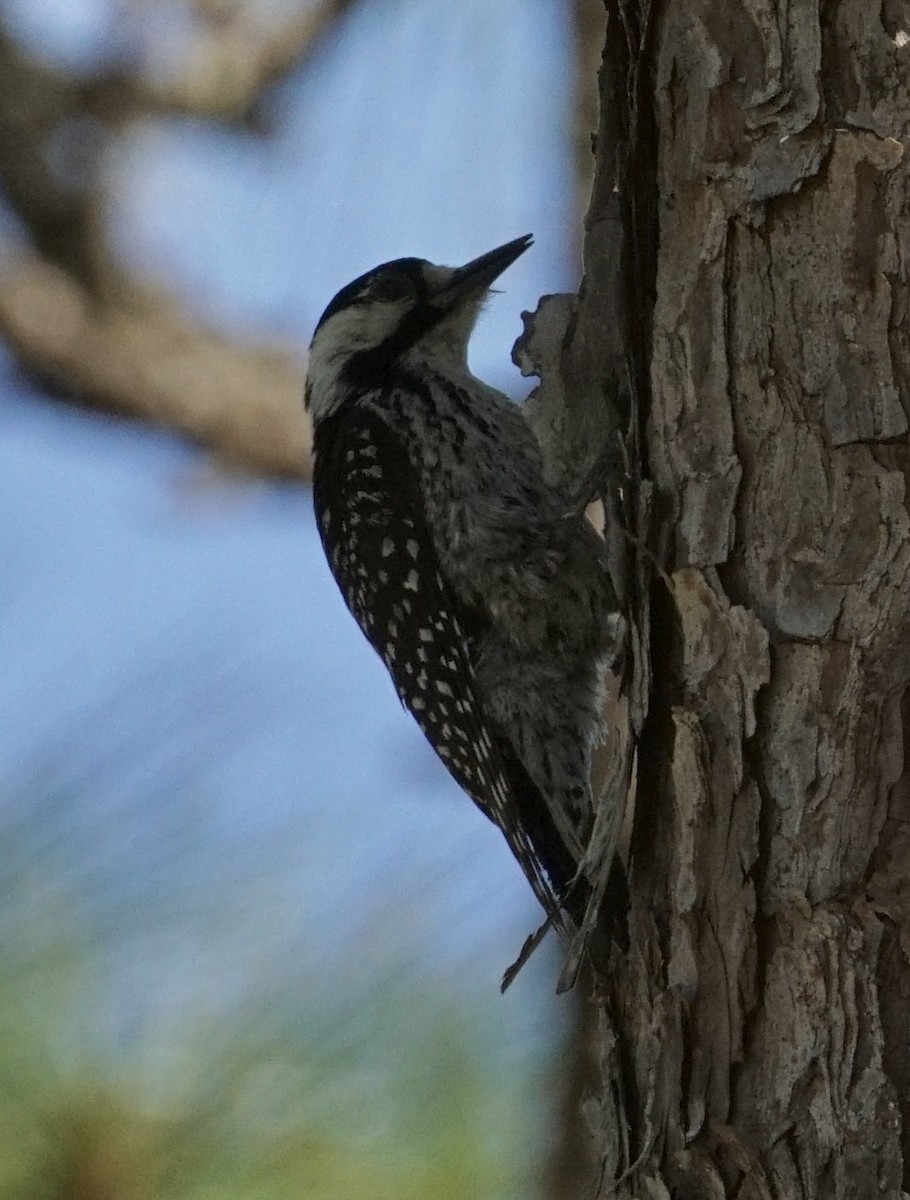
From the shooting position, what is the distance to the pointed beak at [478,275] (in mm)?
3344

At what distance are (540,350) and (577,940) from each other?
34.5 inches

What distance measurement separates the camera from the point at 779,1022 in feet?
6.22

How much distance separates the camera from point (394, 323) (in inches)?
137

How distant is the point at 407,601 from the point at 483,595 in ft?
0.45

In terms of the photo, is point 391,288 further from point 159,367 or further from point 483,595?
point 483,595

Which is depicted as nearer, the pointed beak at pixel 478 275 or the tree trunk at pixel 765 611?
the tree trunk at pixel 765 611

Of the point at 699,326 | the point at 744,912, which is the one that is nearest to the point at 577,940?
the point at 744,912

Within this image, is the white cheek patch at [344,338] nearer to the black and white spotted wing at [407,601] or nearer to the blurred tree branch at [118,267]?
the black and white spotted wing at [407,601]

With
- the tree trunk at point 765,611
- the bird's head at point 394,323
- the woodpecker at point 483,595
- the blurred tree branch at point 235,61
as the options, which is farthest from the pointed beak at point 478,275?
the tree trunk at point 765,611

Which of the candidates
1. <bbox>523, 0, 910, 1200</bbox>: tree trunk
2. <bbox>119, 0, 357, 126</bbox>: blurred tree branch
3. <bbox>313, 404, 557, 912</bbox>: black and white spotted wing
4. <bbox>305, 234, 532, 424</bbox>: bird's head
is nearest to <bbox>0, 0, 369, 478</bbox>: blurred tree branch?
<bbox>119, 0, 357, 126</bbox>: blurred tree branch

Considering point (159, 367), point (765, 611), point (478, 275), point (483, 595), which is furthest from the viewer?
point (159, 367)

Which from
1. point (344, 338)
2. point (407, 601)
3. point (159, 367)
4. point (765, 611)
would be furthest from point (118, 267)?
point (765, 611)

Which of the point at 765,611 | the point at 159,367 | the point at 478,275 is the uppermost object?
the point at 159,367

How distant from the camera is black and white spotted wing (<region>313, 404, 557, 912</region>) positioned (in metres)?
2.97
